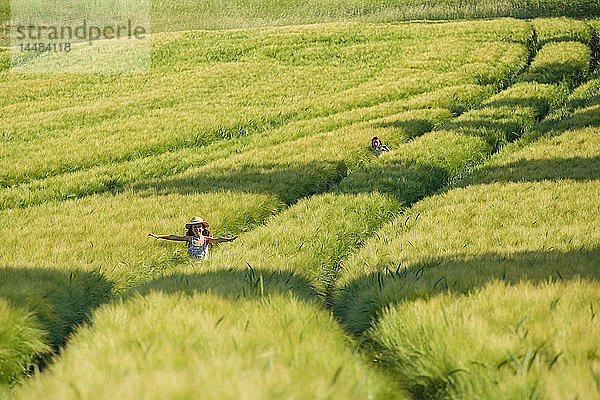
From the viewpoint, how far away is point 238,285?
210 inches

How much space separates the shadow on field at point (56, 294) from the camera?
575 cm

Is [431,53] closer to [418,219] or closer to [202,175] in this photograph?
[202,175]

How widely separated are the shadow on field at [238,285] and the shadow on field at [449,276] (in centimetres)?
53

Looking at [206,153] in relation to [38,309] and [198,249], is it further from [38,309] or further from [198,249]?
[38,309]

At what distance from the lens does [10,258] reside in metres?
8.18

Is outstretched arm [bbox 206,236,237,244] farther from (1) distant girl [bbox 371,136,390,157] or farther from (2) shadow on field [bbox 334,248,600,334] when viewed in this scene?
(1) distant girl [bbox 371,136,390,157]

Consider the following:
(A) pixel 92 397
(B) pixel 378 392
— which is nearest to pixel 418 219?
(B) pixel 378 392

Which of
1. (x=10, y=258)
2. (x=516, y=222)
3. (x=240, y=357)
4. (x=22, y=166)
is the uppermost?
(x=240, y=357)

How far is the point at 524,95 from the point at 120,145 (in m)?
17.0

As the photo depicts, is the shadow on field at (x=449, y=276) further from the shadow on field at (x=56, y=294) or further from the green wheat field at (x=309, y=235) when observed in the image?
the shadow on field at (x=56, y=294)

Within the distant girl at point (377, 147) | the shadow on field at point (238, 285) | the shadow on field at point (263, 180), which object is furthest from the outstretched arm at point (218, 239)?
the distant girl at point (377, 147)

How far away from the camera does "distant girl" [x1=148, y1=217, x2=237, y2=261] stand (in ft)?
29.5

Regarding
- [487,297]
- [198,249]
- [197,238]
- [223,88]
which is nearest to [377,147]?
[197,238]

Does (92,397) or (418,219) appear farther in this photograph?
(418,219)
